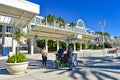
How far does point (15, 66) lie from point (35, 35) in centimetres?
2838

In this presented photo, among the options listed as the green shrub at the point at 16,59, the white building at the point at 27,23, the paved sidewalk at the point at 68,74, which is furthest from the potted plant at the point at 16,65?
the white building at the point at 27,23

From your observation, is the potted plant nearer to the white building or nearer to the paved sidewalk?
the paved sidewalk

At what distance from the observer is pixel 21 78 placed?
1014 centimetres

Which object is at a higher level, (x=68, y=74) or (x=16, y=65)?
(x=16, y=65)

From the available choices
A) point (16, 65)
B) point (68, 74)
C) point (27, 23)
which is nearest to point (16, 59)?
point (16, 65)

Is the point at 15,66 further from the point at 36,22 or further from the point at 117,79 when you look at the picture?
the point at 36,22

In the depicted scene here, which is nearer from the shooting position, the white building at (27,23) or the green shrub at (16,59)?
the green shrub at (16,59)

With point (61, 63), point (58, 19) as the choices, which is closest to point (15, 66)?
point (61, 63)

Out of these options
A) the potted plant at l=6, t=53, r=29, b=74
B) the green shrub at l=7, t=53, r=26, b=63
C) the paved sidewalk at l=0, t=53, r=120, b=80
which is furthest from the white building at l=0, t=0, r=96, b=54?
the paved sidewalk at l=0, t=53, r=120, b=80

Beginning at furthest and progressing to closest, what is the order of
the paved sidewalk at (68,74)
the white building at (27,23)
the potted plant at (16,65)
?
the white building at (27,23)
the potted plant at (16,65)
the paved sidewalk at (68,74)

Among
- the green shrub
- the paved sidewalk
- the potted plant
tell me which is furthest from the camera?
the green shrub

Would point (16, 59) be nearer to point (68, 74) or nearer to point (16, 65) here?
point (16, 65)

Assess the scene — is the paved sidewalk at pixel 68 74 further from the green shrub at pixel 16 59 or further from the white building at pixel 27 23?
the white building at pixel 27 23

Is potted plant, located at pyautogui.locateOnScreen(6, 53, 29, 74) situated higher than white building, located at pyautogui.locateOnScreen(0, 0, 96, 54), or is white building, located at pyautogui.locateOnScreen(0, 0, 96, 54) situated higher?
white building, located at pyautogui.locateOnScreen(0, 0, 96, 54)
